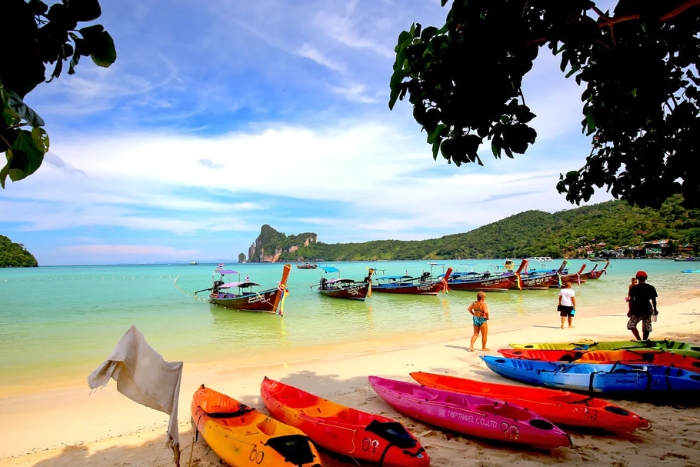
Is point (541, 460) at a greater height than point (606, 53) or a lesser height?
lesser

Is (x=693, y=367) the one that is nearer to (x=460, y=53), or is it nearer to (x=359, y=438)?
(x=359, y=438)

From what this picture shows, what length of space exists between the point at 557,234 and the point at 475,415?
110195mm

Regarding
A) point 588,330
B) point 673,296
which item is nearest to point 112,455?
point 588,330

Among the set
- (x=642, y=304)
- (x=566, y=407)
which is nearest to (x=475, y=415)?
(x=566, y=407)

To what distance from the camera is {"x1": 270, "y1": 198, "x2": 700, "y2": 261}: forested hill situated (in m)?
78.3

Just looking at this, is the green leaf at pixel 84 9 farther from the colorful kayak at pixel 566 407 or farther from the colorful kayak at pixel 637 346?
the colorful kayak at pixel 637 346

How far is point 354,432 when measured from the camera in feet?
15.3

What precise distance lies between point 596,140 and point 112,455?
8.18m

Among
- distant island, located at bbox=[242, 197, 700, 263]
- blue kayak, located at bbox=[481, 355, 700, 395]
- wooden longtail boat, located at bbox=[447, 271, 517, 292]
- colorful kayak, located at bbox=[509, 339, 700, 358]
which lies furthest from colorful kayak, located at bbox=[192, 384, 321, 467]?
distant island, located at bbox=[242, 197, 700, 263]

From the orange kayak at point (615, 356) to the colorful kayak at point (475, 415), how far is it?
130 inches

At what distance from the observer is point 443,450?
4898mm

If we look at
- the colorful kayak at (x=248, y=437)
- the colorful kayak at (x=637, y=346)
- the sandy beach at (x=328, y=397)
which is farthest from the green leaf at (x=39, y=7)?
the colorful kayak at (x=637, y=346)

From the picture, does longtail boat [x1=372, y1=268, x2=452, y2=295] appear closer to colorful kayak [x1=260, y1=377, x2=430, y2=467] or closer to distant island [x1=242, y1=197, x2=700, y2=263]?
distant island [x1=242, y1=197, x2=700, y2=263]

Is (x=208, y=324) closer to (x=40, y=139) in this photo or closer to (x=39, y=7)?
(x=40, y=139)
